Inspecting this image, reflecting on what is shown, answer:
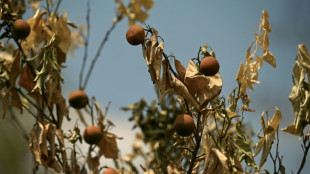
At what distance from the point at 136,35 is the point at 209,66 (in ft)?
0.91

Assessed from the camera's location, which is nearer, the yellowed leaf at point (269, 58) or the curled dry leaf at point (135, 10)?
the yellowed leaf at point (269, 58)

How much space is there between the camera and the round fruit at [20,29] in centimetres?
221

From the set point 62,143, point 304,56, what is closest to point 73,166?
point 62,143

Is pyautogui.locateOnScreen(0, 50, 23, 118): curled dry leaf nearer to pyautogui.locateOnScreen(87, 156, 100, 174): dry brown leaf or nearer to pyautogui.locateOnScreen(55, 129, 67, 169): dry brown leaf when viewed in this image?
pyautogui.locateOnScreen(55, 129, 67, 169): dry brown leaf

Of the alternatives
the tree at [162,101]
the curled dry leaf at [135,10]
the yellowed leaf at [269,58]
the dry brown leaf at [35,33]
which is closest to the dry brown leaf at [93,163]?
the tree at [162,101]

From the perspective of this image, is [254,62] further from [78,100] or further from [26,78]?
[26,78]

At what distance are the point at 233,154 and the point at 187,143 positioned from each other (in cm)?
25

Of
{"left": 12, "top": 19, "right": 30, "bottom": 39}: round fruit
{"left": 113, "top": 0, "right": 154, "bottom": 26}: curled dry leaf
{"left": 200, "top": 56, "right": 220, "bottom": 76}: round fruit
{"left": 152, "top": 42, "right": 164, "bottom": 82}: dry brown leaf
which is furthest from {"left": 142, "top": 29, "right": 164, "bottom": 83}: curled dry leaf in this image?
{"left": 113, "top": 0, "right": 154, "bottom": 26}: curled dry leaf

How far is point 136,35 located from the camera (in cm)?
179

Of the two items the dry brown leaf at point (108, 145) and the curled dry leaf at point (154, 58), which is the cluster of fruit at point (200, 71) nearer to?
the curled dry leaf at point (154, 58)

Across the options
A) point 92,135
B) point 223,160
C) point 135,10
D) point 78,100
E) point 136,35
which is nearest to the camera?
point 223,160

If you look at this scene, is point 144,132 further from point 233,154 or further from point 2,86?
point 233,154

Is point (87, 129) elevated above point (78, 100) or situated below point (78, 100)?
below

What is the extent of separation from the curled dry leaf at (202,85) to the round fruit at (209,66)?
2 centimetres
